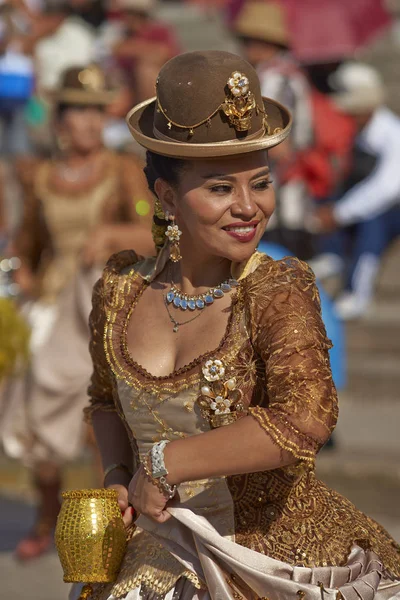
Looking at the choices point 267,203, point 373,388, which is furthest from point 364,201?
point 267,203

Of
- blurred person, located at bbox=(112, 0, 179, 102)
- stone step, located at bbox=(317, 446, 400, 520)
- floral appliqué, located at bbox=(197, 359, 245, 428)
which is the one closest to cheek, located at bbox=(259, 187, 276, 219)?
floral appliqué, located at bbox=(197, 359, 245, 428)

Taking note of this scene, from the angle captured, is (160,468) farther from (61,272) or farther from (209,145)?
(61,272)

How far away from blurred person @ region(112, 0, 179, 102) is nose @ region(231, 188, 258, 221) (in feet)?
24.1

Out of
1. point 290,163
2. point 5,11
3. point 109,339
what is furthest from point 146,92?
point 109,339

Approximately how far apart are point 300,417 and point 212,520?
0.42m

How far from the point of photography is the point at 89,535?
2.88 meters

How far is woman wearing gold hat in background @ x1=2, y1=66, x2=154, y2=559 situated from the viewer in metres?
6.75

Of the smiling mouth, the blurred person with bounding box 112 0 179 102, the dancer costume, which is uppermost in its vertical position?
the smiling mouth

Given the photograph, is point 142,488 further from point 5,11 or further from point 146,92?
point 5,11

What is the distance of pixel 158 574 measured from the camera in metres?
2.91

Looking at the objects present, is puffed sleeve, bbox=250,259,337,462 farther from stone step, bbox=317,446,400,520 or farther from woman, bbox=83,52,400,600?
stone step, bbox=317,446,400,520

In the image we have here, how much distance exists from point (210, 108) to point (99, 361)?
2.54 feet

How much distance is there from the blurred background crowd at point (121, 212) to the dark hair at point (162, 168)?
96.8 inches

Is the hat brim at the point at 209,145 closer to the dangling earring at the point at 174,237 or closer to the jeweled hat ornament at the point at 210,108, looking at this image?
the jeweled hat ornament at the point at 210,108
